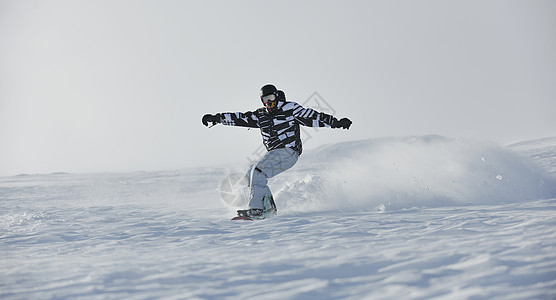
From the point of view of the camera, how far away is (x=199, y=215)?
6.89 m

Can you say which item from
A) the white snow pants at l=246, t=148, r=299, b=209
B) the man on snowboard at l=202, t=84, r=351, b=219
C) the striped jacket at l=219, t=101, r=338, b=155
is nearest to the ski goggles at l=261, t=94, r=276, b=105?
the man on snowboard at l=202, t=84, r=351, b=219

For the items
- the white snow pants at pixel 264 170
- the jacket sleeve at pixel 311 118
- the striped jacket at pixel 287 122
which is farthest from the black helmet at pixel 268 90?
the white snow pants at pixel 264 170

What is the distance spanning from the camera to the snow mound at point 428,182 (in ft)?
22.4

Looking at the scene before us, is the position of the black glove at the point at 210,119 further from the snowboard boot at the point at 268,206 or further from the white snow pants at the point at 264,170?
the snowboard boot at the point at 268,206

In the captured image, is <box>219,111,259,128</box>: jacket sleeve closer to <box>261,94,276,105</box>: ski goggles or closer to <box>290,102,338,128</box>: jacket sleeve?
<box>261,94,276,105</box>: ski goggles

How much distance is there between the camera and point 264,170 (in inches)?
245

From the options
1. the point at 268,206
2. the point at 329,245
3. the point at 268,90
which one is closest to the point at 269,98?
the point at 268,90

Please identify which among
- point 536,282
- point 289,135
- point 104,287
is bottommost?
point 536,282

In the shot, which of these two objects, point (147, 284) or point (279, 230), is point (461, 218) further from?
point (147, 284)

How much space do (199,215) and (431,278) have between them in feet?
16.6

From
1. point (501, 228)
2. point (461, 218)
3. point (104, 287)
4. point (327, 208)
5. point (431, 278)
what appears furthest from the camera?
point (327, 208)

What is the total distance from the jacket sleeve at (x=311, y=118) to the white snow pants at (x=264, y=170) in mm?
556

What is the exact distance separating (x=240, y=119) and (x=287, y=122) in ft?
2.95

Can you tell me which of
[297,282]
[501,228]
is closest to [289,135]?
[501,228]
